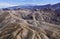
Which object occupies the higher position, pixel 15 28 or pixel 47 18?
pixel 15 28

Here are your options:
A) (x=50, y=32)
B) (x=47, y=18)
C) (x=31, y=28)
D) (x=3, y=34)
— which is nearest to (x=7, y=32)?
(x=3, y=34)

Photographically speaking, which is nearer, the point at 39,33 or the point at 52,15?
the point at 39,33

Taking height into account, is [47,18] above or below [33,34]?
below

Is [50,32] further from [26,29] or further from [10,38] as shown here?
[10,38]

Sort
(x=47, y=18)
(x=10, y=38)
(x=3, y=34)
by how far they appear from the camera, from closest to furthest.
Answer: (x=10, y=38) → (x=3, y=34) → (x=47, y=18)

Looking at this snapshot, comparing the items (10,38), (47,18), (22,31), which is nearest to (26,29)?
(22,31)

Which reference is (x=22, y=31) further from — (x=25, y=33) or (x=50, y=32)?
(x=50, y=32)

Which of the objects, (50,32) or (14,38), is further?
(50,32)

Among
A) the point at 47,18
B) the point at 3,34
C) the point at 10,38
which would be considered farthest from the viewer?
the point at 47,18
